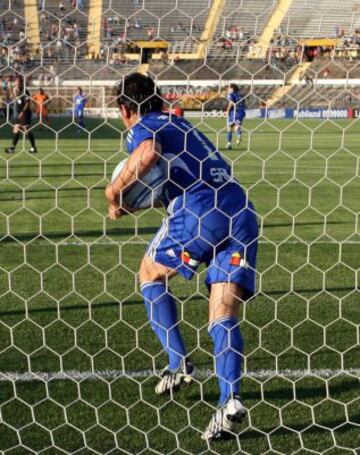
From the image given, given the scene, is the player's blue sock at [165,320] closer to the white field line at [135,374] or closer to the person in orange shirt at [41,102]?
the white field line at [135,374]

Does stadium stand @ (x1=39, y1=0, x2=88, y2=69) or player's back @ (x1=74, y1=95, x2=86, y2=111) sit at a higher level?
stadium stand @ (x1=39, y1=0, x2=88, y2=69)

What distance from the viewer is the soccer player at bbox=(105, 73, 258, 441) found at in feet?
12.0

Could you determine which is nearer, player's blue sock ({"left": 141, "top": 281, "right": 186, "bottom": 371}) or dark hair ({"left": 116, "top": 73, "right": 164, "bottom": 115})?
dark hair ({"left": 116, "top": 73, "right": 164, "bottom": 115})

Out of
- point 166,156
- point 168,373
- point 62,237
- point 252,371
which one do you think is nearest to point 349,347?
point 252,371

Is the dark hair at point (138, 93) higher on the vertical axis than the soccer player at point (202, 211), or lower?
higher

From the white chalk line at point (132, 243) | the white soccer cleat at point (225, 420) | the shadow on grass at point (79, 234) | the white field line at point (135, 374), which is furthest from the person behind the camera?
the shadow on grass at point (79, 234)

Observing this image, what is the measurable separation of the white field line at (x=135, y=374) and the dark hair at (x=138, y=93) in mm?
1466

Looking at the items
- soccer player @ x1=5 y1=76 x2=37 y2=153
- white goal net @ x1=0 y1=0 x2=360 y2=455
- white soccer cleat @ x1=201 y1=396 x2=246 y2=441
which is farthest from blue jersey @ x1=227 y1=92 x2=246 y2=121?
white soccer cleat @ x1=201 y1=396 x2=246 y2=441

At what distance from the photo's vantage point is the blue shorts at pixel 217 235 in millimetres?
3758

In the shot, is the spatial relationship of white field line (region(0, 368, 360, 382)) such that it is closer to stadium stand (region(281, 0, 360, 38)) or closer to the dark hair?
the dark hair

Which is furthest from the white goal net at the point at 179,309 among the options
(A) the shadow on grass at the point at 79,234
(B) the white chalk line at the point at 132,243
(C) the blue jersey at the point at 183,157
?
(A) the shadow on grass at the point at 79,234

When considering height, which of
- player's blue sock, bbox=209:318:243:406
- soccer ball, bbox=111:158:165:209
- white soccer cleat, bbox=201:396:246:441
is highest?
soccer ball, bbox=111:158:165:209

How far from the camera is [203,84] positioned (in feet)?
23.4

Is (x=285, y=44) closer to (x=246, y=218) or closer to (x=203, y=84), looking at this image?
(x=246, y=218)
